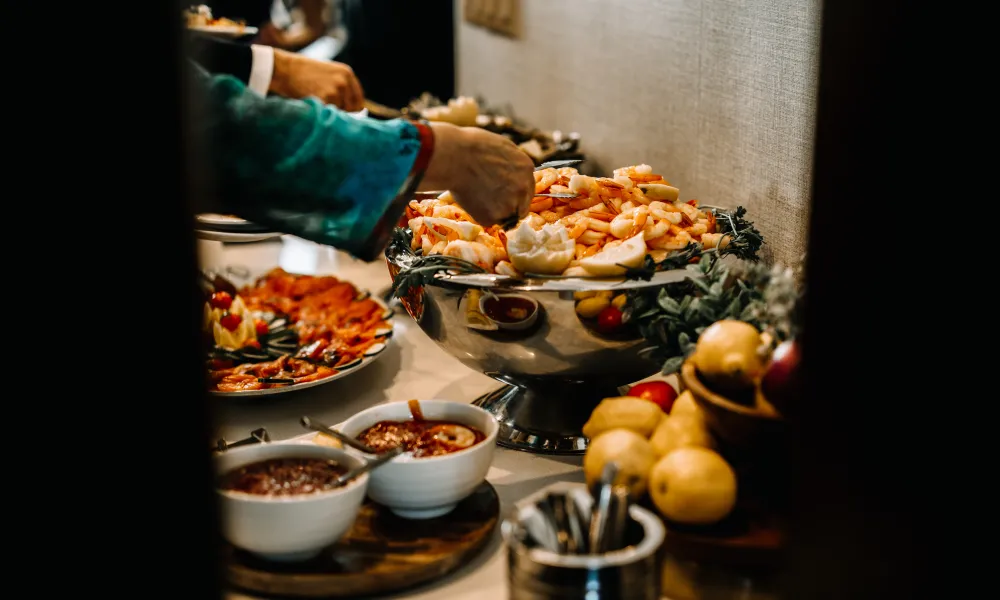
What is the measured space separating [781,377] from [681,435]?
0.51 ft

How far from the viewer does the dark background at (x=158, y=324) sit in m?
0.68

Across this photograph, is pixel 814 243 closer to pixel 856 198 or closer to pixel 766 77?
pixel 856 198

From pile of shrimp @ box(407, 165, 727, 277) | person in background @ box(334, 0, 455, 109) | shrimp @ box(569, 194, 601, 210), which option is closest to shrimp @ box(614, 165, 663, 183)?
pile of shrimp @ box(407, 165, 727, 277)

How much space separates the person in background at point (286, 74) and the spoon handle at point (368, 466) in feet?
3.00

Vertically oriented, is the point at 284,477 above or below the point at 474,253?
below

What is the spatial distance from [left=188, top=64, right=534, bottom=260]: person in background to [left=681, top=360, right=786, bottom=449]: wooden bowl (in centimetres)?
37

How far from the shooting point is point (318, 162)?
1.01m

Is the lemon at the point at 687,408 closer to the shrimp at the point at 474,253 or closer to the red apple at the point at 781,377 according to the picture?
the red apple at the point at 781,377

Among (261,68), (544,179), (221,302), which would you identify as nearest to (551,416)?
(544,179)

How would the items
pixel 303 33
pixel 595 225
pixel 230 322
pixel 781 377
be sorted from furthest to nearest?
pixel 303 33 → pixel 230 322 → pixel 595 225 → pixel 781 377

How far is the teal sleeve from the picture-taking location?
96 centimetres

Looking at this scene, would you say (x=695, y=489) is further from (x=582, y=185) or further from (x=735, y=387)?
(x=582, y=185)

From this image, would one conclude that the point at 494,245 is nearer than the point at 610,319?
No

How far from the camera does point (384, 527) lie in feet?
3.67
